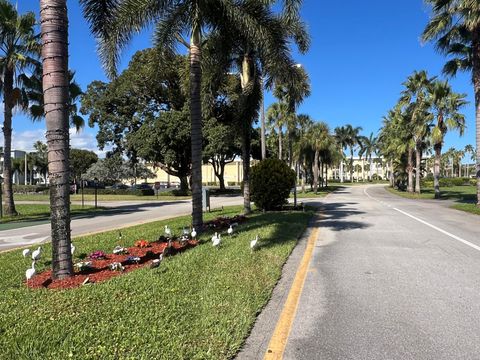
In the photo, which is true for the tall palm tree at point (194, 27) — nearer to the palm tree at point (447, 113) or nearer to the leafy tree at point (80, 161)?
the palm tree at point (447, 113)

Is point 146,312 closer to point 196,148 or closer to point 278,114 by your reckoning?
point 196,148

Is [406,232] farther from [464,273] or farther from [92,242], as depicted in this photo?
[92,242]

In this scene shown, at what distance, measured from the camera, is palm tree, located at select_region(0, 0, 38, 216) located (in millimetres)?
19984

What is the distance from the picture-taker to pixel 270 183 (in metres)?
20.3

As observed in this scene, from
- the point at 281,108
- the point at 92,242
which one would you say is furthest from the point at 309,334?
the point at 281,108

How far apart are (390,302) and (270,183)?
14266 millimetres

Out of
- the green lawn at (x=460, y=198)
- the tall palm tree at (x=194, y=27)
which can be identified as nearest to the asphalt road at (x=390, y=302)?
the tall palm tree at (x=194, y=27)

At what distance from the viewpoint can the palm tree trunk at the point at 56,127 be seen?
6.58m

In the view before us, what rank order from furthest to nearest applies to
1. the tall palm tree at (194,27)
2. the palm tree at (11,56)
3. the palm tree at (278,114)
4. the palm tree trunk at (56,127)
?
the palm tree at (278,114) < the palm tree at (11,56) < the tall palm tree at (194,27) < the palm tree trunk at (56,127)

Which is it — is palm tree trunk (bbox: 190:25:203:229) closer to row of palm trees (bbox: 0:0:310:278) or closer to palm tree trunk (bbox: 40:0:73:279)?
row of palm trees (bbox: 0:0:310:278)

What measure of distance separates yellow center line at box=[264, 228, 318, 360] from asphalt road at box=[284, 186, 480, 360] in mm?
79

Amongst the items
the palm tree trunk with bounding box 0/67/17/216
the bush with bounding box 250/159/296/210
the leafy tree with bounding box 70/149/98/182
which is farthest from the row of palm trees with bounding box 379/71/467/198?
the leafy tree with bounding box 70/149/98/182

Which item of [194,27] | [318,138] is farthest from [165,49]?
[318,138]

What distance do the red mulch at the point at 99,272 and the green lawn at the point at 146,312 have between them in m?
0.28
